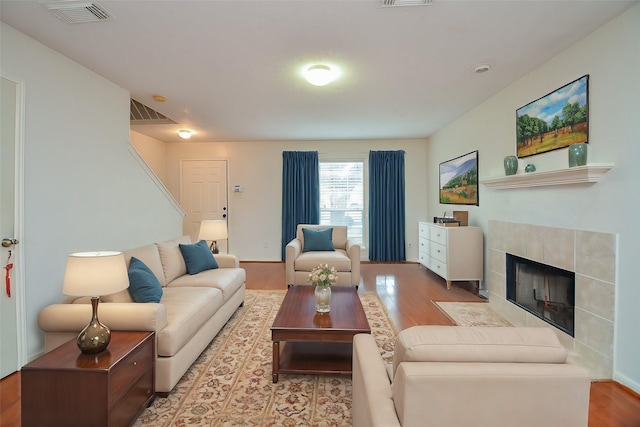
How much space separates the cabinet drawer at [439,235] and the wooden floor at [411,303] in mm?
669

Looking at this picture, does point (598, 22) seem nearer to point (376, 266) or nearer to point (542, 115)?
point (542, 115)

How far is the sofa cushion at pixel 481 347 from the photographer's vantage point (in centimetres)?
102

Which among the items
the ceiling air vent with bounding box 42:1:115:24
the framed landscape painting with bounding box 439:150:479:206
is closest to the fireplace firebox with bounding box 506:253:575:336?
the framed landscape painting with bounding box 439:150:479:206

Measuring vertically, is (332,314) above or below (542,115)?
below

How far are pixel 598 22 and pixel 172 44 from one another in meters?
3.19

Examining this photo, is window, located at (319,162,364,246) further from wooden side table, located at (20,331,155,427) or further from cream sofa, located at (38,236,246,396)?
wooden side table, located at (20,331,155,427)

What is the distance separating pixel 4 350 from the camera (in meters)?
2.15

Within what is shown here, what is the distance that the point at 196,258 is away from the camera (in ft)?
11.0

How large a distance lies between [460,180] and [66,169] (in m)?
4.79

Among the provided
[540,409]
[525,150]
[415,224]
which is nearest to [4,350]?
[540,409]

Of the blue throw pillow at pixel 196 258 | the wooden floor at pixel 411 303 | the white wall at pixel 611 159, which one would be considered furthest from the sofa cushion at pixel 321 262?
the white wall at pixel 611 159

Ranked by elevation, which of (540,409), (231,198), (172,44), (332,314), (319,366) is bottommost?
(319,366)

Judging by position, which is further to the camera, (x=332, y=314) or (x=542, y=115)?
(x=542, y=115)

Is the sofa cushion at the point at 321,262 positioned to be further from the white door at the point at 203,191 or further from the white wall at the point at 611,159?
the white door at the point at 203,191
